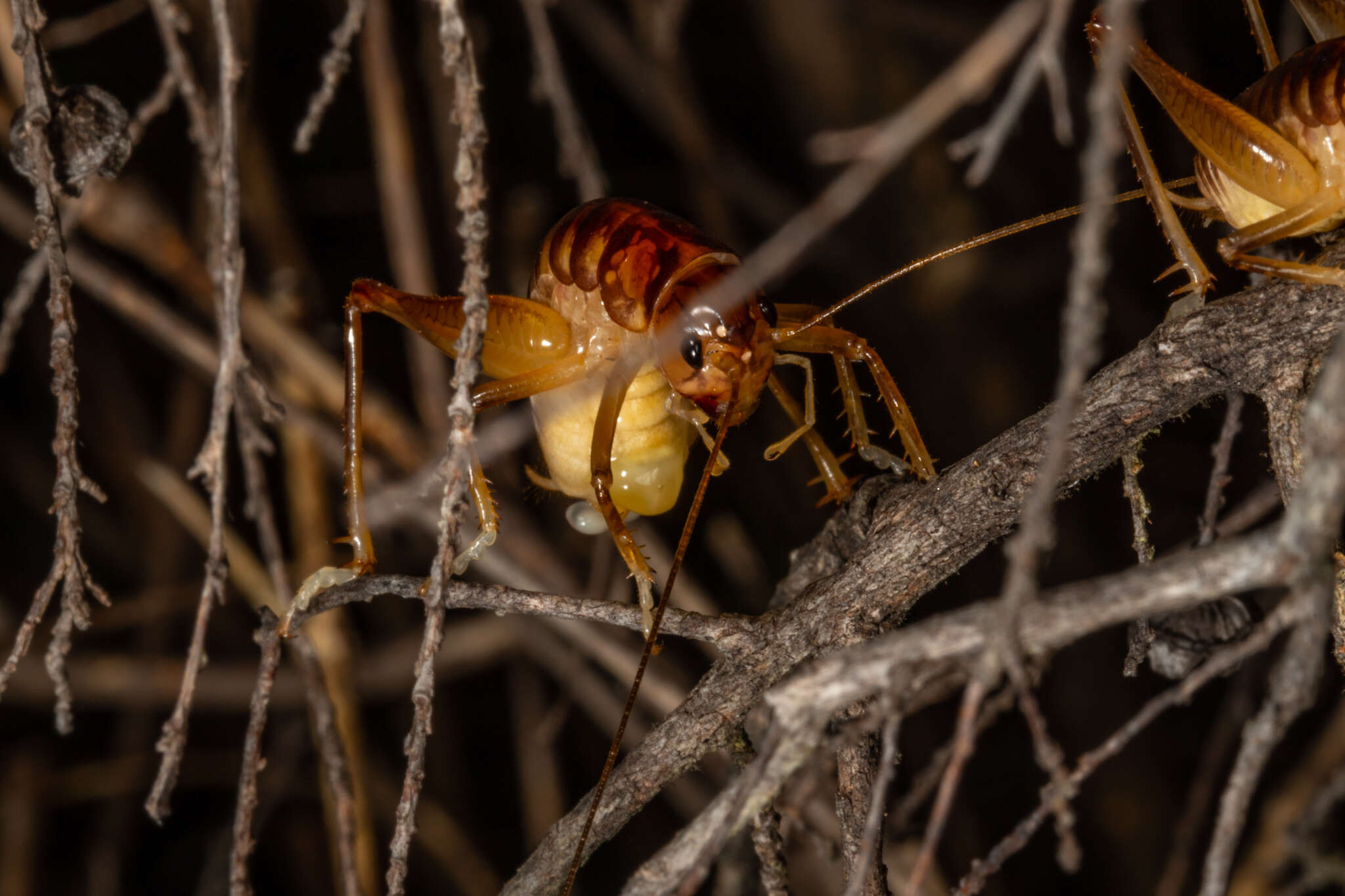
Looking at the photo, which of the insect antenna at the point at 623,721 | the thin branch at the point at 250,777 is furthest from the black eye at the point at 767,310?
the thin branch at the point at 250,777

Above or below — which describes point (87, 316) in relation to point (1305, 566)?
above

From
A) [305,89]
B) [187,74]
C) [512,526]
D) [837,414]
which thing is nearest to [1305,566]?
[837,414]

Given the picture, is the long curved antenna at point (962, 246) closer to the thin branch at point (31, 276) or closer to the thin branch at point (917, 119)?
the thin branch at point (917, 119)

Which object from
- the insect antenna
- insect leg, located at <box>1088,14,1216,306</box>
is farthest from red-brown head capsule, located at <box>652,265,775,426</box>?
insect leg, located at <box>1088,14,1216,306</box>

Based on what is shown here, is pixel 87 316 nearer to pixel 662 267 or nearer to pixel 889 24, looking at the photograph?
pixel 662 267

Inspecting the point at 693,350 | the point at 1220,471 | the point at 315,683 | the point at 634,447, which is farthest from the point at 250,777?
the point at 1220,471

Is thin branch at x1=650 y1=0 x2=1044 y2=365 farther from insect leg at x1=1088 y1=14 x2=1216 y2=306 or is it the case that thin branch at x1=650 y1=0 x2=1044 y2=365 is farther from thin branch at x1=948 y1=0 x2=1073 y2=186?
insect leg at x1=1088 y1=14 x2=1216 y2=306
